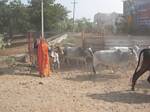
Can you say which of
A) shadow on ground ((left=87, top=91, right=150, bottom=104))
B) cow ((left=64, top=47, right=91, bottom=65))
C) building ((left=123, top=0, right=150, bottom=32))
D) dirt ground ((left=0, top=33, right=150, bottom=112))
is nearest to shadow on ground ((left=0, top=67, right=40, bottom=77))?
dirt ground ((left=0, top=33, right=150, bottom=112))

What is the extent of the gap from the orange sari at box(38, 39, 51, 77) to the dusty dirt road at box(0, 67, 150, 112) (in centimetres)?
35

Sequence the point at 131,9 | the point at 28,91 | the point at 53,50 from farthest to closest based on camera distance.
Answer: the point at 131,9
the point at 53,50
the point at 28,91

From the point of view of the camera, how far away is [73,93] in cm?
1237

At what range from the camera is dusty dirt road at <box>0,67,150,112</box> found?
34.0 ft

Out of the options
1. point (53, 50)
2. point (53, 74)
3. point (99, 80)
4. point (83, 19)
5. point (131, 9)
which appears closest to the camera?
point (99, 80)

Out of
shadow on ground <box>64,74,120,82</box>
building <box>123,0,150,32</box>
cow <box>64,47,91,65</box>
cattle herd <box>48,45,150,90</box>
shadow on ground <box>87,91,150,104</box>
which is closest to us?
shadow on ground <box>87,91,150,104</box>

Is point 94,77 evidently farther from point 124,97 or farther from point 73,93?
point 124,97

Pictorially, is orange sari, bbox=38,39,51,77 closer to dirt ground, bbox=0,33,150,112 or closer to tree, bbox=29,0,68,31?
dirt ground, bbox=0,33,150,112

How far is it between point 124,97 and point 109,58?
16.3 feet

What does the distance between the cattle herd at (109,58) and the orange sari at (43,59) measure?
1.73m

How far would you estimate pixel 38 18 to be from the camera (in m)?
48.5

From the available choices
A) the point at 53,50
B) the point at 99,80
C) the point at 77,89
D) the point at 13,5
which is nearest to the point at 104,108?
the point at 77,89

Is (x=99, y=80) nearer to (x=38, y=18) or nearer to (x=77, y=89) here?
(x=77, y=89)

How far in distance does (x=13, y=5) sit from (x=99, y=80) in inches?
1619
